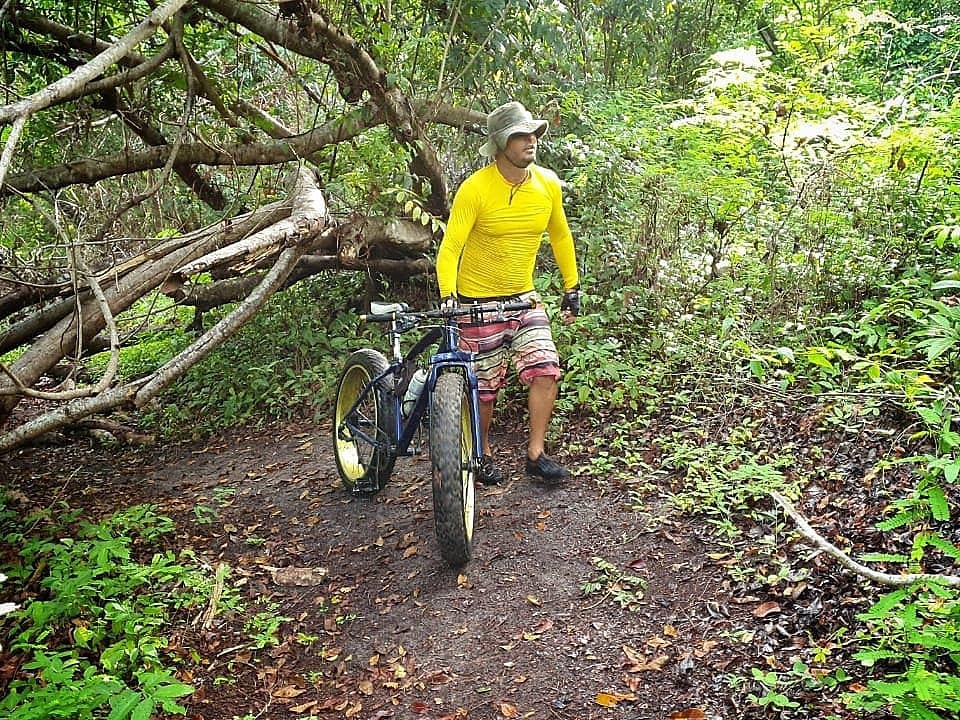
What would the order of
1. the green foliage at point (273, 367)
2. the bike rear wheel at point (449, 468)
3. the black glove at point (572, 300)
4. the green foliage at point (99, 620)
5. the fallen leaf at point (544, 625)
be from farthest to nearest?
the green foliage at point (273, 367) < the black glove at point (572, 300) < the bike rear wheel at point (449, 468) < the fallen leaf at point (544, 625) < the green foliage at point (99, 620)

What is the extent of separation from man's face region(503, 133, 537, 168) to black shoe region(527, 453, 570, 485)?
7.10 ft

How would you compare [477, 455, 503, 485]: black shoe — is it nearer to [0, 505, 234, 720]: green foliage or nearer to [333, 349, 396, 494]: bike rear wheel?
[333, 349, 396, 494]: bike rear wheel

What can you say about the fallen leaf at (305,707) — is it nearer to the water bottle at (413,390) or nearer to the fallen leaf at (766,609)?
the water bottle at (413,390)

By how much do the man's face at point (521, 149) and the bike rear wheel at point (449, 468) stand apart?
1514 millimetres

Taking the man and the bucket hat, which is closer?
the bucket hat

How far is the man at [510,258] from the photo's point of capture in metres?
5.12

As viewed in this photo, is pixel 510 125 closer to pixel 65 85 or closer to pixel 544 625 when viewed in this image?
pixel 65 85

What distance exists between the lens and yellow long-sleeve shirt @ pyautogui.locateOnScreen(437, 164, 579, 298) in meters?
5.17

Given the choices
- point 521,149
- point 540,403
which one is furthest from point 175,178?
point 540,403

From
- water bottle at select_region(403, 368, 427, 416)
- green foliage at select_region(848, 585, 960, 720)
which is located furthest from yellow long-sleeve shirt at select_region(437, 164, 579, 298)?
green foliage at select_region(848, 585, 960, 720)

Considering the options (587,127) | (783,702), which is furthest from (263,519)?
(587,127)

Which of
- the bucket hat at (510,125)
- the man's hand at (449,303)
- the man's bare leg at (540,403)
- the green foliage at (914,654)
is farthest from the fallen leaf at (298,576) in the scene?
the green foliage at (914,654)

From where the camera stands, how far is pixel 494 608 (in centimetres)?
443

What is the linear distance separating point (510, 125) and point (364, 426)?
8.34ft
